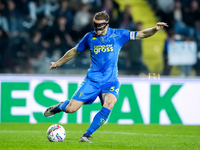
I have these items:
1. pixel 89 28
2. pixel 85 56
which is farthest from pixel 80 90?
pixel 89 28

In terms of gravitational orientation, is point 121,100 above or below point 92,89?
below

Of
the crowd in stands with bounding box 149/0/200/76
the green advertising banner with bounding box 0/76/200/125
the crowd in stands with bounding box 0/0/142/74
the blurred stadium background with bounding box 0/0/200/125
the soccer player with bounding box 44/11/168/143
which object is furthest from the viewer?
the crowd in stands with bounding box 149/0/200/76

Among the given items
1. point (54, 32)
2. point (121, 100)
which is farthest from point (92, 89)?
point (54, 32)

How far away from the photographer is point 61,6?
37.1ft

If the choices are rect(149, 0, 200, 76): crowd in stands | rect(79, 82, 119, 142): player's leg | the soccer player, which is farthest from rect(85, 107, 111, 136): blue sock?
rect(149, 0, 200, 76): crowd in stands

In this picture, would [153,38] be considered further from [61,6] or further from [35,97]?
[35,97]

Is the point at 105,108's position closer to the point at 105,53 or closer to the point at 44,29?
the point at 105,53

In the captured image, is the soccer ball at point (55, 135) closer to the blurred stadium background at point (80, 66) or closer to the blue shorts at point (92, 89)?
the blue shorts at point (92, 89)

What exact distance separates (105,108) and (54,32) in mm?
4976

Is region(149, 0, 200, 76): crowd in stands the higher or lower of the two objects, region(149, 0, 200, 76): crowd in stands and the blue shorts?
the higher

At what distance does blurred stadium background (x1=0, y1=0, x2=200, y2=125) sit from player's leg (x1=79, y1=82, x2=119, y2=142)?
13.4 feet

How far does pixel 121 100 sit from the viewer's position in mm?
11016

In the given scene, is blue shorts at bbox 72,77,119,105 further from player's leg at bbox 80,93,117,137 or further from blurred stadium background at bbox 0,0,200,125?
blurred stadium background at bbox 0,0,200,125

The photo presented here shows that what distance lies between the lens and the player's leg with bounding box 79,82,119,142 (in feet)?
20.7
